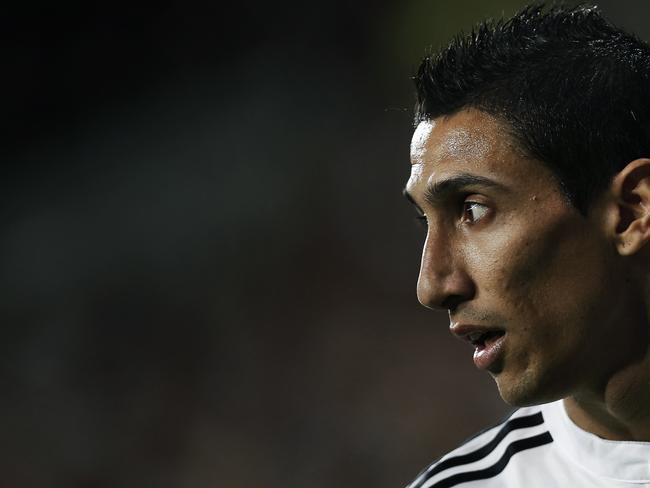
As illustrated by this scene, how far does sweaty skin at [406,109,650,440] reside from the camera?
114 cm

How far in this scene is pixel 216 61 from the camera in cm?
372

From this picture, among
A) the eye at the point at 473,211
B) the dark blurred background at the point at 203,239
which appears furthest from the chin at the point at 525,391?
the dark blurred background at the point at 203,239

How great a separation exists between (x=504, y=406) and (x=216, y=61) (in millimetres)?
1835

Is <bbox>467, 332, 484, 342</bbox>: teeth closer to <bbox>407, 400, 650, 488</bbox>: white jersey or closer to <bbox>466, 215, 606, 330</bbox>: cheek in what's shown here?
<bbox>466, 215, 606, 330</bbox>: cheek

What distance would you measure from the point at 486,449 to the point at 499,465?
5cm

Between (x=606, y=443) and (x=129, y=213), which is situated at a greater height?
(x=129, y=213)

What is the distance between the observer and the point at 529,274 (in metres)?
1.14

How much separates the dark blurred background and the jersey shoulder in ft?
7.00

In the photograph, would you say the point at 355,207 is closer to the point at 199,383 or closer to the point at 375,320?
the point at 375,320

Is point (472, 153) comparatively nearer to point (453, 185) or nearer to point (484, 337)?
point (453, 185)

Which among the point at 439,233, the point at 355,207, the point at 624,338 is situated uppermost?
the point at 355,207

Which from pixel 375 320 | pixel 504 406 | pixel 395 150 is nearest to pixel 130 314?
pixel 375 320

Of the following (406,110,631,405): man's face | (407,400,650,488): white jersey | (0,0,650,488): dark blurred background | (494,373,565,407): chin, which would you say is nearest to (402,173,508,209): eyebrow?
(406,110,631,405): man's face

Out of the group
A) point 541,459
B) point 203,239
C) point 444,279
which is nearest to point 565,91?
point 444,279
